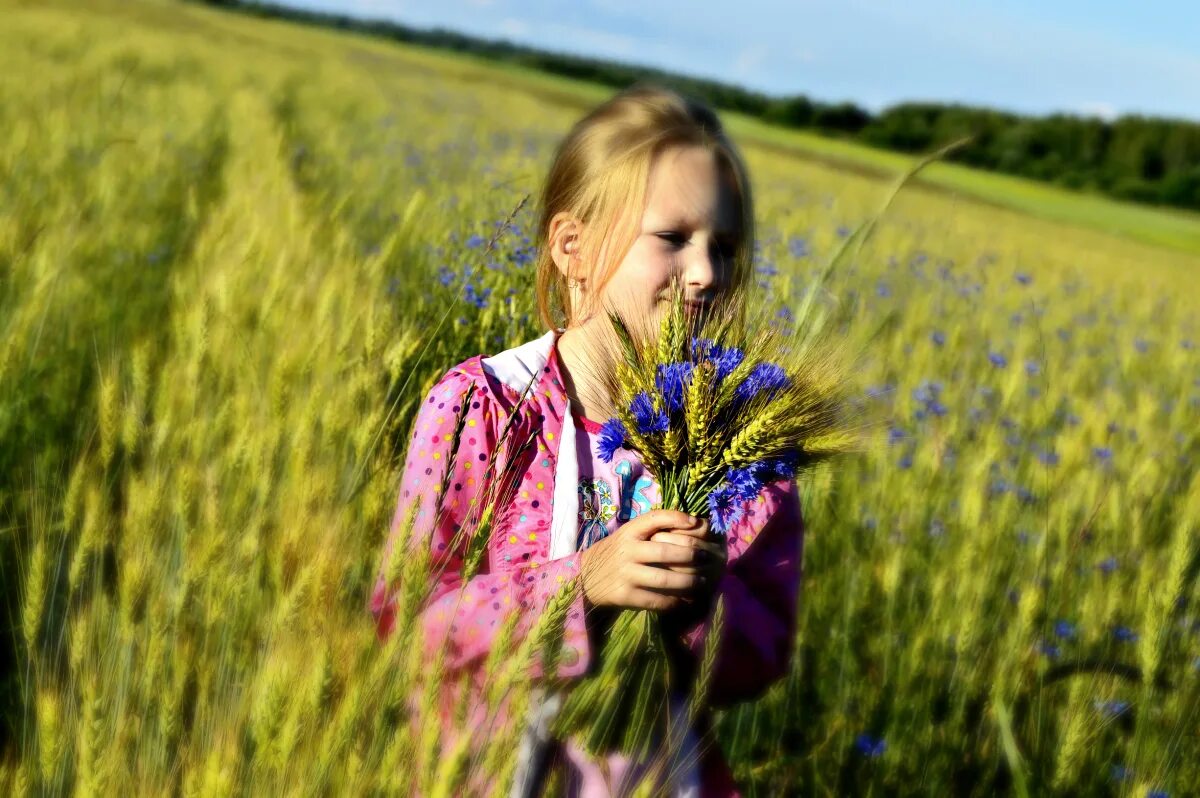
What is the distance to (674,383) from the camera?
763 millimetres

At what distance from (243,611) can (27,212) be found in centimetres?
203

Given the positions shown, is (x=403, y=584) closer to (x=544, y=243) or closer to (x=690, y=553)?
(x=690, y=553)

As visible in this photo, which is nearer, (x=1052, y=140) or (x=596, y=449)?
(x=596, y=449)

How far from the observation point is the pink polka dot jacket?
39.5 inches

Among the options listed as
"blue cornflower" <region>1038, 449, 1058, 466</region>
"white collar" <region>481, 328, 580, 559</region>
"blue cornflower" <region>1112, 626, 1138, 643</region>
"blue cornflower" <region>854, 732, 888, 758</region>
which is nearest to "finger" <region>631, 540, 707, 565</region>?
"white collar" <region>481, 328, 580, 559</region>

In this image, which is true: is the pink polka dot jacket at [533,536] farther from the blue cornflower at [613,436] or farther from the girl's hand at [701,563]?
the blue cornflower at [613,436]

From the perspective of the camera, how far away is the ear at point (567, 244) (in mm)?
1272

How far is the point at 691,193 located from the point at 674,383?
47cm

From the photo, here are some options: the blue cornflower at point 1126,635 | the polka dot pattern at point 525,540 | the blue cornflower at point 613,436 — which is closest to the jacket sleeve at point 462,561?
the polka dot pattern at point 525,540

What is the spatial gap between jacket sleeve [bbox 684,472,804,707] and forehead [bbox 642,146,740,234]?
313 mm

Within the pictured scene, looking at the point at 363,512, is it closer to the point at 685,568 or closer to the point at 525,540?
the point at 525,540

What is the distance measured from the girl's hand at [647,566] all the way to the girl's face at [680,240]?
0.32m

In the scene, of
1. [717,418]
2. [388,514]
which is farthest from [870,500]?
[717,418]

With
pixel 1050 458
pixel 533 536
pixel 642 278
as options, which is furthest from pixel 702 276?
pixel 1050 458
